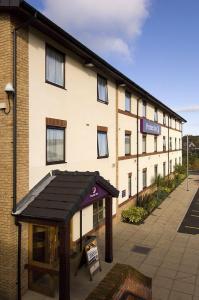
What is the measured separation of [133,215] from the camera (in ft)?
59.2

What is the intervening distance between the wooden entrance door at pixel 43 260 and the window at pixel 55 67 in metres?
5.34

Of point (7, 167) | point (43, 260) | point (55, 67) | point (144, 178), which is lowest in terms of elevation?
point (43, 260)

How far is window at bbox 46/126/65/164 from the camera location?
10877 mm

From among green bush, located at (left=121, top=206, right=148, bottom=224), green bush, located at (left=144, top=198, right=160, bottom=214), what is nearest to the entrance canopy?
green bush, located at (left=121, top=206, right=148, bottom=224)

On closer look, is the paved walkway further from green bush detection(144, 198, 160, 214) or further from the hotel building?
the hotel building

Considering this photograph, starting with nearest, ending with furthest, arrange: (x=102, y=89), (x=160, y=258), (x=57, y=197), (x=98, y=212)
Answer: (x=57, y=197), (x=160, y=258), (x=98, y=212), (x=102, y=89)

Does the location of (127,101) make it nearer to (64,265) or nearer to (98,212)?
(98,212)

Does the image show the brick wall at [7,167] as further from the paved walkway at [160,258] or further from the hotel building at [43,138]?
the paved walkway at [160,258]

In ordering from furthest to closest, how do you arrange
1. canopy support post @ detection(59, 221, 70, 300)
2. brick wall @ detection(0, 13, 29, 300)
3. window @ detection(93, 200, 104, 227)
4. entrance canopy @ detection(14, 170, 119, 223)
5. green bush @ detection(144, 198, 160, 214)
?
green bush @ detection(144, 198, 160, 214), window @ detection(93, 200, 104, 227), brick wall @ detection(0, 13, 29, 300), canopy support post @ detection(59, 221, 70, 300), entrance canopy @ detection(14, 170, 119, 223)

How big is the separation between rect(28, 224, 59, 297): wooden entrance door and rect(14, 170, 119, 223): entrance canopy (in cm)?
115

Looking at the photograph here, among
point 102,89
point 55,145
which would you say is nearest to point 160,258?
point 55,145

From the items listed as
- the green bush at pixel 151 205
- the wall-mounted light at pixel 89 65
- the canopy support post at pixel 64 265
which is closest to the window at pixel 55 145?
the canopy support post at pixel 64 265

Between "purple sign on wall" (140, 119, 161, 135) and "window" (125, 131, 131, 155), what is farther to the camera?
"purple sign on wall" (140, 119, 161, 135)

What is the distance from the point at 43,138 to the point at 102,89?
633cm
